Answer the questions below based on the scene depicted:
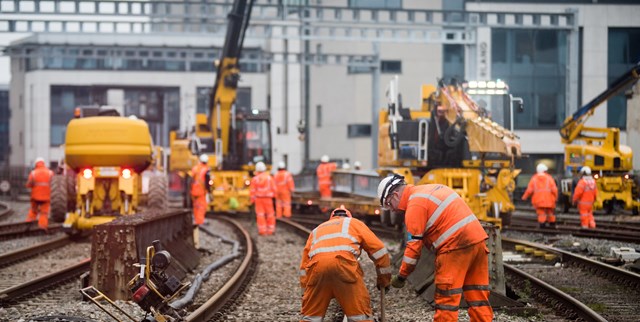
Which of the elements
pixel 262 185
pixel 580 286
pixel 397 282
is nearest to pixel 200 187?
pixel 262 185

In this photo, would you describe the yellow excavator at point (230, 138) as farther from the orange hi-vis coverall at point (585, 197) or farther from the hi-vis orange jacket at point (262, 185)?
the orange hi-vis coverall at point (585, 197)

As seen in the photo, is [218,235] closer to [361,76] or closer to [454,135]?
[454,135]

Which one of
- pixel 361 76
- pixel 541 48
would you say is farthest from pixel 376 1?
pixel 541 48

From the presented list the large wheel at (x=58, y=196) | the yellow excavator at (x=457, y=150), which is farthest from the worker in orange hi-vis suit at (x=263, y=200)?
the large wheel at (x=58, y=196)

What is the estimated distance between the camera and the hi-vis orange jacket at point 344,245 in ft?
22.7

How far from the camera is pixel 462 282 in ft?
23.4

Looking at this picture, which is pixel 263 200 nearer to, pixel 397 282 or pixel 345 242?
pixel 397 282

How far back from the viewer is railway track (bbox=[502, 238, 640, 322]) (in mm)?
9617

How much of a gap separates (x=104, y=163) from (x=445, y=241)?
35.1 ft

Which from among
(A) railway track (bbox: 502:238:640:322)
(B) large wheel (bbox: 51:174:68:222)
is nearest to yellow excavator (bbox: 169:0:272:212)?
(B) large wheel (bbox: 51:174:68:222)

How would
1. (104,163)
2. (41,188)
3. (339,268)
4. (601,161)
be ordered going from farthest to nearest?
(601,161)
(41,188)
(104,163)
(339,268)

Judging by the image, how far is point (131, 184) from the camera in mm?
16938

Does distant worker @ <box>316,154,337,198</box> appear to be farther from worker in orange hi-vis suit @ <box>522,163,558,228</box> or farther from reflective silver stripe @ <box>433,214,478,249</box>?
reflective silver stripe @ <box>433,214,478,249</box>

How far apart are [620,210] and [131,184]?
16.2m
